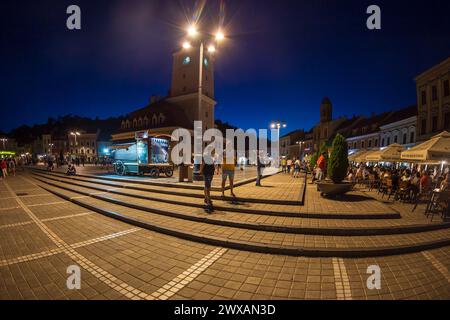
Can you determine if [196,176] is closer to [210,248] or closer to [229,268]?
[210,248]

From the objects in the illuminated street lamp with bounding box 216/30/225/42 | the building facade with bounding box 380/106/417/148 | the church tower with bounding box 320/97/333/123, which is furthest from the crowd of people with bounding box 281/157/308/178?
the church tower with bounding box 320/97/333/123

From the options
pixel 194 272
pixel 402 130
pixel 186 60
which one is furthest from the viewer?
pixel 186 60

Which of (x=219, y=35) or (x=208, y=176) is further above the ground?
(x=219, y=35)

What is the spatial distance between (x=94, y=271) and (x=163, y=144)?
12829 millimetres

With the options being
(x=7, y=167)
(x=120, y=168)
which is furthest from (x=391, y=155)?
(x=7, y=167)

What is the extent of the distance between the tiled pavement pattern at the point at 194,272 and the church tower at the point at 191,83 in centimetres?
3066

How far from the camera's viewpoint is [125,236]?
200 inches

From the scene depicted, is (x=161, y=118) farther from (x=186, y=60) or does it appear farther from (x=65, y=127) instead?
(x=65, y=127)

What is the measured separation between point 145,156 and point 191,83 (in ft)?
77.1

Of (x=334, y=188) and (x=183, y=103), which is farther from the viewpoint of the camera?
(x=183, y=103)

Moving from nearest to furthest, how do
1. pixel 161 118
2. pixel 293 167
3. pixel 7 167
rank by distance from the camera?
pixel 293 167
pixel 7 167
pixel 161 118

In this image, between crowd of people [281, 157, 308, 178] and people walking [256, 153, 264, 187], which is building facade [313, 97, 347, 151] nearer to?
crowd of people [281, 157, 308, 178]

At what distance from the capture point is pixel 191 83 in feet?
110
